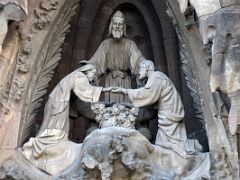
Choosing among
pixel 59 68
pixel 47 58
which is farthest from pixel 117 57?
pixel 59 68

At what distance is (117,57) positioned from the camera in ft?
25.1

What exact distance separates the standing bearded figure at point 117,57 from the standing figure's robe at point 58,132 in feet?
1.65

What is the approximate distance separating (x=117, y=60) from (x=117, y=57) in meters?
0.03

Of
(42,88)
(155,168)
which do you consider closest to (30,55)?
(42,88)

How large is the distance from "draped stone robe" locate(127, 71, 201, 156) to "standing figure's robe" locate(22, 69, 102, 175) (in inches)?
17.6

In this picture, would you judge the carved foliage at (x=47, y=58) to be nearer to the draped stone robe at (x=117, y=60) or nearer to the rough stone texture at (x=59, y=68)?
the rough stone texture at (x=59, y=68)

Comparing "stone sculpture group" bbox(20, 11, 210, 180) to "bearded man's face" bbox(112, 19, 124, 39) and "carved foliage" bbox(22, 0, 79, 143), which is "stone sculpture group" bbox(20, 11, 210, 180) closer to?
"bearded man's face" bbox(112, 19, 124, 39)

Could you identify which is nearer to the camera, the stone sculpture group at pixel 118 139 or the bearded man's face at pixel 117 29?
the stone sculpture group at pixel 118 139

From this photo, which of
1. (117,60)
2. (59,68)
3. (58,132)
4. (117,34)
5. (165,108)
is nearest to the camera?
(58,132)

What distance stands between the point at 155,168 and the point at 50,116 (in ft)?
3.99

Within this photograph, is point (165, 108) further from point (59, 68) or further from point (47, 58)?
point (59, 68)

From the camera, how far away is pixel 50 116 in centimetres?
693

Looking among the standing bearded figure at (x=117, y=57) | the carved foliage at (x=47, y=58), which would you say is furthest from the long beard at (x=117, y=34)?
the carved foliage at (x=47, y=58)

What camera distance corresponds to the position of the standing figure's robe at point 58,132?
660 cm
